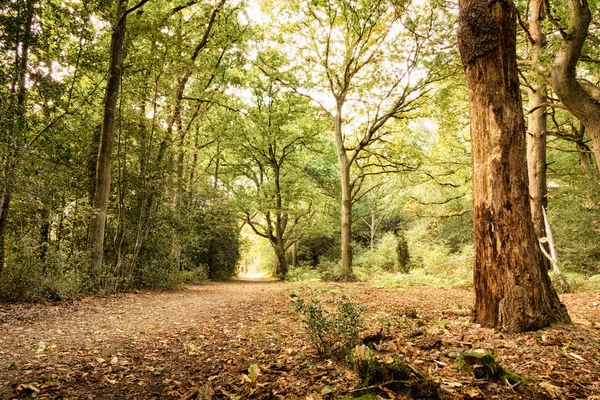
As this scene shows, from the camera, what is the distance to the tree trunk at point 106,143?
8234 mm

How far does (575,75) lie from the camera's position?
5.33 metres

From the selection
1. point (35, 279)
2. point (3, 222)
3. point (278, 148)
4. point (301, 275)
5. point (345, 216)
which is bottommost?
point (301, 275)

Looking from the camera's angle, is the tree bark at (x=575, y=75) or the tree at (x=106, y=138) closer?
the tree bark at (x=575, y=75)

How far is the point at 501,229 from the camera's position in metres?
3.41

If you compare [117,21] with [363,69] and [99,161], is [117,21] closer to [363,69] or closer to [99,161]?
[99,161]

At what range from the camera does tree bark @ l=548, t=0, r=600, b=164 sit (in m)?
5.22

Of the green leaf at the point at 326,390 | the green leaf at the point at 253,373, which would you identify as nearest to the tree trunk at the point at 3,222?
the green leaf at the point at 253,373

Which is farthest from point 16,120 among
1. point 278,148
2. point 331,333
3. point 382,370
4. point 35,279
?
point 278,148

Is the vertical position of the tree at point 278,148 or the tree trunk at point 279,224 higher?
the tree at point 278,148

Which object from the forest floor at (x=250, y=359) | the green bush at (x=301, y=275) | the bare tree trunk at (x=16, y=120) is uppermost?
the bare tree trunk at (x=16, y=120)

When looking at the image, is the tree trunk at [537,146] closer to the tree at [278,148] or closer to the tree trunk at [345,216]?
the tree trunk at [345,216]

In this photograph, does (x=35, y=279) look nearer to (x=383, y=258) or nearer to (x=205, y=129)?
(x=205, y=129)

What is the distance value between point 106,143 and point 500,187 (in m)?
9.06

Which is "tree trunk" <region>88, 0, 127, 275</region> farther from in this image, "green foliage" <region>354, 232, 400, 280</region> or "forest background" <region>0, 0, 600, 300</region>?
"green foliage" <region>354, 232, 400, 280</region>
